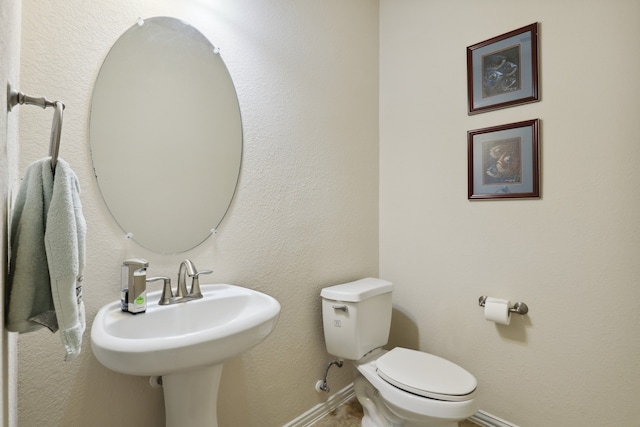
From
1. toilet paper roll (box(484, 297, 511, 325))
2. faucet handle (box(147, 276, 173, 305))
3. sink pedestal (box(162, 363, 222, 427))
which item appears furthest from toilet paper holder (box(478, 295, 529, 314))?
faucet handle (box(147, 276, 173, 305))

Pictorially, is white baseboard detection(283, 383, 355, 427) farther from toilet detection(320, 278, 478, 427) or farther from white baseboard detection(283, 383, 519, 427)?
toilet detection(320, 278, 478, 427)

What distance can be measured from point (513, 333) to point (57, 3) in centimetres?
221

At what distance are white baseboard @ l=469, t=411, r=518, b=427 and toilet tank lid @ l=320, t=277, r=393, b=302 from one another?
2.56 ft

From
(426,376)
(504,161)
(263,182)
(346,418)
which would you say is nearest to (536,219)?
(504,161)

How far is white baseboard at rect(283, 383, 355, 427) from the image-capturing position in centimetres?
162

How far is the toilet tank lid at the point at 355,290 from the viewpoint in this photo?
1.58 m

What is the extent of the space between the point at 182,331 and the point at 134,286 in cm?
22

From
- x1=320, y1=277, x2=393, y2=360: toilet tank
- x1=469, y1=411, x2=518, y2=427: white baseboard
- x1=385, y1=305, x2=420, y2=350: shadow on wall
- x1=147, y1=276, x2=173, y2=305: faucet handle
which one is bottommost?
x1=469, y1=411, x2=518, y2=427: white baseboard

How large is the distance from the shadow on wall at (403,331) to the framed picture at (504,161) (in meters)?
0.82

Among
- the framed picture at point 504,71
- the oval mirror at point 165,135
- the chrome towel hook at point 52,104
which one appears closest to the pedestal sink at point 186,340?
the oval mirror at point 165,135

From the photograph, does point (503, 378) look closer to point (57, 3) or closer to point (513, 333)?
point (513, 333)

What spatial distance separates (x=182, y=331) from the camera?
110 centimetres

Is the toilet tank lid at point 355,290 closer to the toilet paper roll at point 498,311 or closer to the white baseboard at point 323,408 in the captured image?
the toilet paper roll at point 498,311

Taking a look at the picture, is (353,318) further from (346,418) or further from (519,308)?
(519,308)
